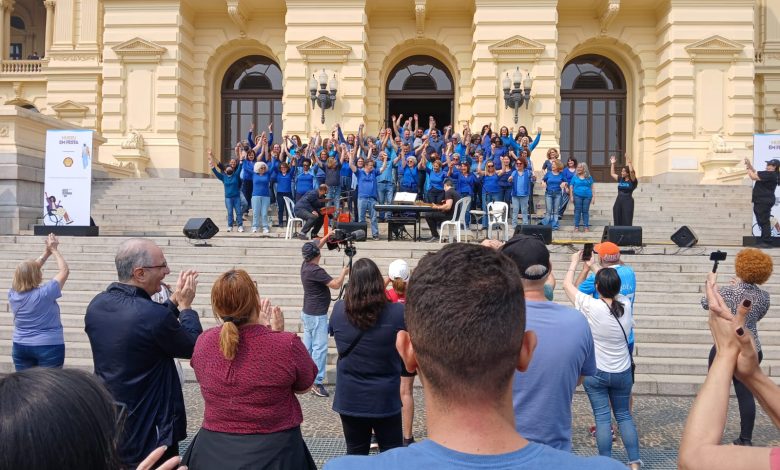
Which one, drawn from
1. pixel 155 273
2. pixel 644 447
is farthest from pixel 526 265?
pixel 644 447

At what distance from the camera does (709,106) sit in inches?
893

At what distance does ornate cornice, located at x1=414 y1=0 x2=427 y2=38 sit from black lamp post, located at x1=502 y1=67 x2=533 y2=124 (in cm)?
407

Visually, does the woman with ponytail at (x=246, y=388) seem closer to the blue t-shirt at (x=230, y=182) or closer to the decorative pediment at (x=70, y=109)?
the blue t-shirt at (x=230, y=182)

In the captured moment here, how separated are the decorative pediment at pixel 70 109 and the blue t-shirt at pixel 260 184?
14634 mm

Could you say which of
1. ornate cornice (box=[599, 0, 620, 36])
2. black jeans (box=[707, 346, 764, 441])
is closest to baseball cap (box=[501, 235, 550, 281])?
black jeans (box=[707, 346, 764, 441])

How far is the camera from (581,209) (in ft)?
51.9

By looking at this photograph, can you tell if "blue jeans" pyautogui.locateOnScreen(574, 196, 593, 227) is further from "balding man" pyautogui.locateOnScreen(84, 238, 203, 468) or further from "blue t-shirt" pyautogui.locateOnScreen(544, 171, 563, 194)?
"balding man" pyautogui.locateOnScreen(84, 238, 203, 468)

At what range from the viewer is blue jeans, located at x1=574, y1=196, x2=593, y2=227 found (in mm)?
15695

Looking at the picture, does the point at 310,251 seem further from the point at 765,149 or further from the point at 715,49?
the point at 715,49

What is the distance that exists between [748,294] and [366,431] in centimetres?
353

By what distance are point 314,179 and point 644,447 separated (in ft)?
38.1

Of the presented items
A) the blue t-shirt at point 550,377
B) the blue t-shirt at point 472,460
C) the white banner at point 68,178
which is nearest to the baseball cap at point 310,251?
the blue t-shirt at point 550,377

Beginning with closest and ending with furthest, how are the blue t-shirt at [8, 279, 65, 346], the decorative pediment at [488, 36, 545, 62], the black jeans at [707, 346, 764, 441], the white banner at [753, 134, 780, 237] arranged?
1. the black jeans at [707, 346, 764, 441]
2. the blue t-shirt at [8, 279, 65, 346]
3. the white banner at [753, 134, 780, 237]
4. the decorative pediment at [488, 36, 545, 62]

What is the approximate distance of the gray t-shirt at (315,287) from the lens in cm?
740
